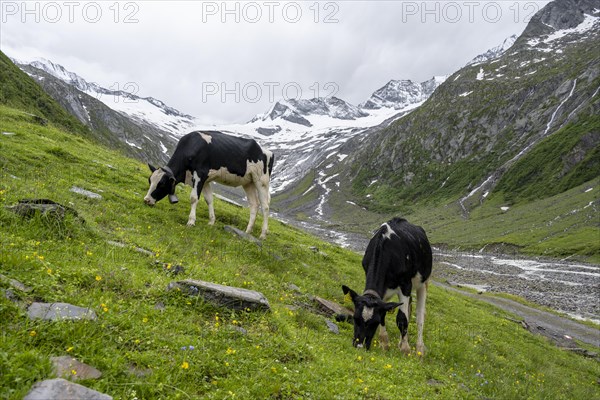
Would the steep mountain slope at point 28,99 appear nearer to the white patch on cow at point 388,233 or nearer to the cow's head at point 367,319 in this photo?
the white patch on cow at point 388,233

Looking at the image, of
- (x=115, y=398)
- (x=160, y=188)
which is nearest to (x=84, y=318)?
(x=115, y=398)

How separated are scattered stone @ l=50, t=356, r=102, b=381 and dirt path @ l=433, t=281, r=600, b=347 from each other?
3099cm

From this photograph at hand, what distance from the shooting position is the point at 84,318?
591 cm

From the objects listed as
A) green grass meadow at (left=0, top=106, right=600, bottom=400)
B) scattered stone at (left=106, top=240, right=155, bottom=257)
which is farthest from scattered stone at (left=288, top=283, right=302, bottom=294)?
scattered stone at (left=106, top=240, right=155, bottom=257)

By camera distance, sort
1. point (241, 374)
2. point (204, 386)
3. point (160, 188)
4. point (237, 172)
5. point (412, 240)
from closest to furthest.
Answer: point (204, 386)
point (241, 374)
point (412, 240)
point (160, 188)
point (237, 172)

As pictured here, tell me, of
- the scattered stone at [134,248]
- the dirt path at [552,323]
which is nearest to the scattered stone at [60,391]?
the scattered stone at [134,248]

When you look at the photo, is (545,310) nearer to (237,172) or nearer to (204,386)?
(237,172)

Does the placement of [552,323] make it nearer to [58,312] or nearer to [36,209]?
[36,209]

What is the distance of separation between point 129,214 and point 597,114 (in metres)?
184

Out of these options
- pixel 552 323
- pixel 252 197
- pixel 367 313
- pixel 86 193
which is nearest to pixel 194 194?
pixel 252 197

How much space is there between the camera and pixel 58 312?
578cm

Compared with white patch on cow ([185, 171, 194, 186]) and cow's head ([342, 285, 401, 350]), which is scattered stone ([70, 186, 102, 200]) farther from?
cow's head ([342, 285, 401, 350])

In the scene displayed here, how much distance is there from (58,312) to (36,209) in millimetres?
4602

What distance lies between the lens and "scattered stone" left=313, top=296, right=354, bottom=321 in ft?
39.9
